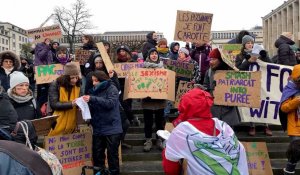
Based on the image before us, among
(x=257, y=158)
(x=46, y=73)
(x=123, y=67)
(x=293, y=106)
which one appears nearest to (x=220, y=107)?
(x=257, y=158)

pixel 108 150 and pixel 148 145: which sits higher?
pixel 108 150

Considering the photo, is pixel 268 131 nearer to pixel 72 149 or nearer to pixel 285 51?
pixel 285 51

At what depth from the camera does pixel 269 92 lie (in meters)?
7.16

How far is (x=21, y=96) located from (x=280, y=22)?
92871 millimetres

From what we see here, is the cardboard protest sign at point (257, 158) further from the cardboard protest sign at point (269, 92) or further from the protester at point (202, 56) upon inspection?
the protester at point (202, 56)

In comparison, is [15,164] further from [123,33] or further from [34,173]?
[123,33]

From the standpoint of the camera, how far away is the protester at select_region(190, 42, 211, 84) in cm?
799

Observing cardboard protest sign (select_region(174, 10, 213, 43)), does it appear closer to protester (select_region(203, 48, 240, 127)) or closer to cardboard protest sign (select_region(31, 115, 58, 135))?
protester (select_region(203, 48, 240, 127))

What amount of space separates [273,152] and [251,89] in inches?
61.3

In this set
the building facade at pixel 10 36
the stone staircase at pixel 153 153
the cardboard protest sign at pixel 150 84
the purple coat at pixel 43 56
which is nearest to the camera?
the stone staircase at pixel 153 153

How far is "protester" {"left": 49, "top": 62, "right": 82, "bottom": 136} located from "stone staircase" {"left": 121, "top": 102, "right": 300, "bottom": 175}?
3.98 feet

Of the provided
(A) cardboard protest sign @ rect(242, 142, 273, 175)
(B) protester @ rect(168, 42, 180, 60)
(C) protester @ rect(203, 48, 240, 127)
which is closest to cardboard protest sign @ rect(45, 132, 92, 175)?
(C) protester @ rect(203, 48, 240, 127)

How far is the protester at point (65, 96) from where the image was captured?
6.01 meters

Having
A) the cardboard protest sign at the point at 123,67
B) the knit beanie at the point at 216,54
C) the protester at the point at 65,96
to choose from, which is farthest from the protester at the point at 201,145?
the cardboard protest sign at the point at 123,67
